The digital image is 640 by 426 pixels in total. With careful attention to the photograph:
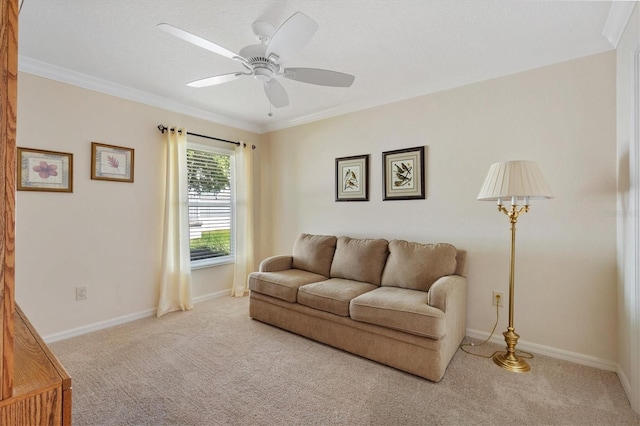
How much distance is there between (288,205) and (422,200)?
199cm

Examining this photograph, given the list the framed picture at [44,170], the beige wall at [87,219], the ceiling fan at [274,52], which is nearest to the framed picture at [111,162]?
the beige wall at [87,219]

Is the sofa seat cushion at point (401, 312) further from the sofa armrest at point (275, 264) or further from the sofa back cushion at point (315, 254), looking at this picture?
the sofa armrest at point (275, 264)

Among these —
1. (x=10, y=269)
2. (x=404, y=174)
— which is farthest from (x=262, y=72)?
(x=404, y=174)

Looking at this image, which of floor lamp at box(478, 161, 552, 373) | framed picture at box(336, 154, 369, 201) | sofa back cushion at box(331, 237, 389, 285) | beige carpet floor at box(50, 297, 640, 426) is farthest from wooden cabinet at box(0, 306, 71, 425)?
framed picture at box(336, 154, 369, 201)

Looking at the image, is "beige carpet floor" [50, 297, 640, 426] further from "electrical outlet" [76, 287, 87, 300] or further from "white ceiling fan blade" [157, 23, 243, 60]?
"white ceiling fan blade" [157, 23, 243, 60]

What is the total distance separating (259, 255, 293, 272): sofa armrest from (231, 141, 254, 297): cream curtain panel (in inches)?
36.9

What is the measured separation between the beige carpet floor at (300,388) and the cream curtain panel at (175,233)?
84 centimetres

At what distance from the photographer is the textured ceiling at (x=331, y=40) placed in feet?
6.46

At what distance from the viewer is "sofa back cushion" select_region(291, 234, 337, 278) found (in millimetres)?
3492

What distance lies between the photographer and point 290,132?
4.45 metres

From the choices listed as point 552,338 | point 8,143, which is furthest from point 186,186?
point 552,338

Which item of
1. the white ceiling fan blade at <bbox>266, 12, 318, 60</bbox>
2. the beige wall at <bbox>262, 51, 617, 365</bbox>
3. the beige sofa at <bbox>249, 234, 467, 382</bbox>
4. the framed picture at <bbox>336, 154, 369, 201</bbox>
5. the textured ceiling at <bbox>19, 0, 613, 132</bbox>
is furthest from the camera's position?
the framed picture at <bbox>336, 154, 369, 201</bbox>

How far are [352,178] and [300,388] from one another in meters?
2.40

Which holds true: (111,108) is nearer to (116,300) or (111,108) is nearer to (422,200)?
(116,300)
